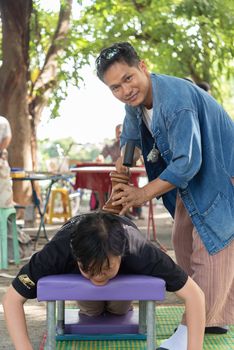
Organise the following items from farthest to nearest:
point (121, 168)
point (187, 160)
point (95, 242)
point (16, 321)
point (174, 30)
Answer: point (174, 30) < point (121, 168) < point (187, 160) < point (16, 321) < point (95, 242)

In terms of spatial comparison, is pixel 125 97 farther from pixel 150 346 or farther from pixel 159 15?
pixel 159 15

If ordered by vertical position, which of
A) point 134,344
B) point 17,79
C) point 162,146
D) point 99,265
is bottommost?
point 134,344

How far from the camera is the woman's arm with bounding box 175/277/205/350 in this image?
9.47 ft

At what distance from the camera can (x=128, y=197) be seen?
10.6ft

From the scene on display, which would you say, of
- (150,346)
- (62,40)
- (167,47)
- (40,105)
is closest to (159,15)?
(167,47)

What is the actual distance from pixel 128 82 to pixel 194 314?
0.98 metres

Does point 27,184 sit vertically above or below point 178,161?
below

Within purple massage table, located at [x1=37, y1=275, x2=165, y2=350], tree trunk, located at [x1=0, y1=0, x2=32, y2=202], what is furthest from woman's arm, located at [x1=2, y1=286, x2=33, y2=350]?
tree trunk, located at [x1=0, y1=0, x2=32, y2=202]

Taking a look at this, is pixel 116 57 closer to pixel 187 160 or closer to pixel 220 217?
pixel 187 160

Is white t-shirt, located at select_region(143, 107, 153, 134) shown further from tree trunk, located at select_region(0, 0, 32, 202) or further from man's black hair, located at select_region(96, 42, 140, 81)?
tree trunk, located at select_region(0, 0, 32, 202)

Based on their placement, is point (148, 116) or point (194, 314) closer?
point (194, 314)

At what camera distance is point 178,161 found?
10.4ft

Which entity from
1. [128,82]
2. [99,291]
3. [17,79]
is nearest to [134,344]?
[99,291]

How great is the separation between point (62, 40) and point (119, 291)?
9.17 m
